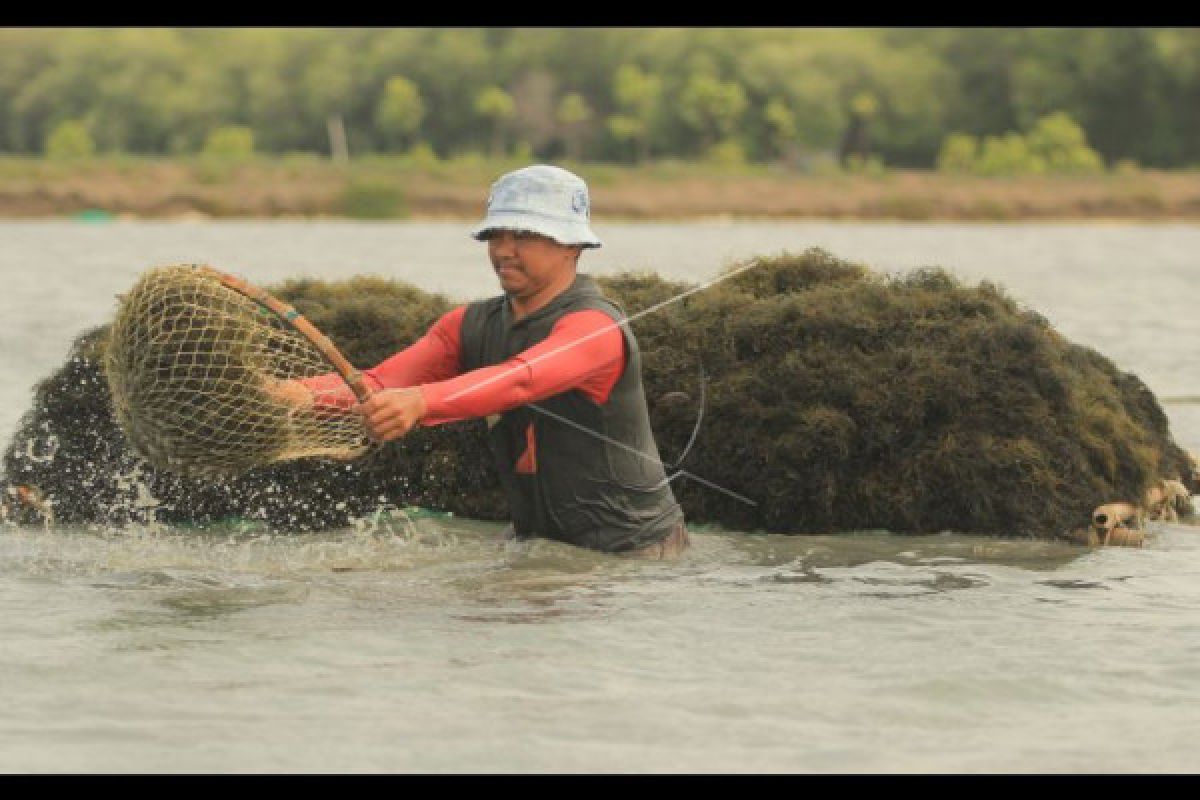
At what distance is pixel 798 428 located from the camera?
10391 millimetres

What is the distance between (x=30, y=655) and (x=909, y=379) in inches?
178

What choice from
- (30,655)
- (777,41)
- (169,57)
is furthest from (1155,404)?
(169,57)

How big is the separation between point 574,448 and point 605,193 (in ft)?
237

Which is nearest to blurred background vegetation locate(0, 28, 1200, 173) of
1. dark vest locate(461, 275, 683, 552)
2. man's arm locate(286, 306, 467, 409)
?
dark vest locate(461, 275, 683, 552)

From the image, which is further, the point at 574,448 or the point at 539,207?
the point at 574,448

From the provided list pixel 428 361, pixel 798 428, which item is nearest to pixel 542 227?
pixel 428 361

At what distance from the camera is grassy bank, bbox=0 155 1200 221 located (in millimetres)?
75500

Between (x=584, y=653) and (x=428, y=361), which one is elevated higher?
(x=428, y=361)

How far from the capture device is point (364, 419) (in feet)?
25.4

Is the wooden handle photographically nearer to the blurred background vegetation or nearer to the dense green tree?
→ the blurred background vegetation

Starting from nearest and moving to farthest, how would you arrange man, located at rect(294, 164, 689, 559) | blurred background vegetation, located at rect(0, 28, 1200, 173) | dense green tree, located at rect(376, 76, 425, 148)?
man, located at rect(294, 164, 689, 559) → blurred background vegetation, located at rect(0, 28, 1200, 173) → dense green tree, located at rect(376, 76, 425, 148)

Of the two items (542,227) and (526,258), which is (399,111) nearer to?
(526,258)

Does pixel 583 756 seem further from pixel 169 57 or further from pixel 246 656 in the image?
pixel 169 57

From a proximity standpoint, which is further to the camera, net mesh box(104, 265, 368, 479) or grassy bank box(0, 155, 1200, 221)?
grassy bank box(0, 155, 1200, 221)
